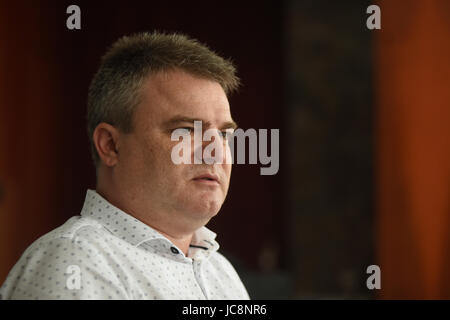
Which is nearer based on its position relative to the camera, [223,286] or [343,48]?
[223,286]

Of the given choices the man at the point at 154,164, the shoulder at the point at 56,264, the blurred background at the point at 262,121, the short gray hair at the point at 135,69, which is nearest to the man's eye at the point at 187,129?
the man at the point at 154,164

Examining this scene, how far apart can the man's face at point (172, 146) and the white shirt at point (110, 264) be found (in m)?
0.07

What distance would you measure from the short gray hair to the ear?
0.06ft

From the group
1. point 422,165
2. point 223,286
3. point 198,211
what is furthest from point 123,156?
point 422,165

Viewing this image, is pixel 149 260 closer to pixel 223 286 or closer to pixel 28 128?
pixel 223 286

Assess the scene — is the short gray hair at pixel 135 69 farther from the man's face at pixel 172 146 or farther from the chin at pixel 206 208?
the chin at pixel 206 208

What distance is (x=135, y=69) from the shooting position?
4.10 ft

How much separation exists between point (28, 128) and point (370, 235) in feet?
8.25

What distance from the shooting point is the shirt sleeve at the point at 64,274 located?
98cm

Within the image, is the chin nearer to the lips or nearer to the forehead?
the lips

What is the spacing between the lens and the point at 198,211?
1197mm


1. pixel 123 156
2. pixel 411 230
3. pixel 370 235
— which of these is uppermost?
pixel 123 156

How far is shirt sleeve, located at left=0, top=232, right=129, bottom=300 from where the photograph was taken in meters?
0.98
